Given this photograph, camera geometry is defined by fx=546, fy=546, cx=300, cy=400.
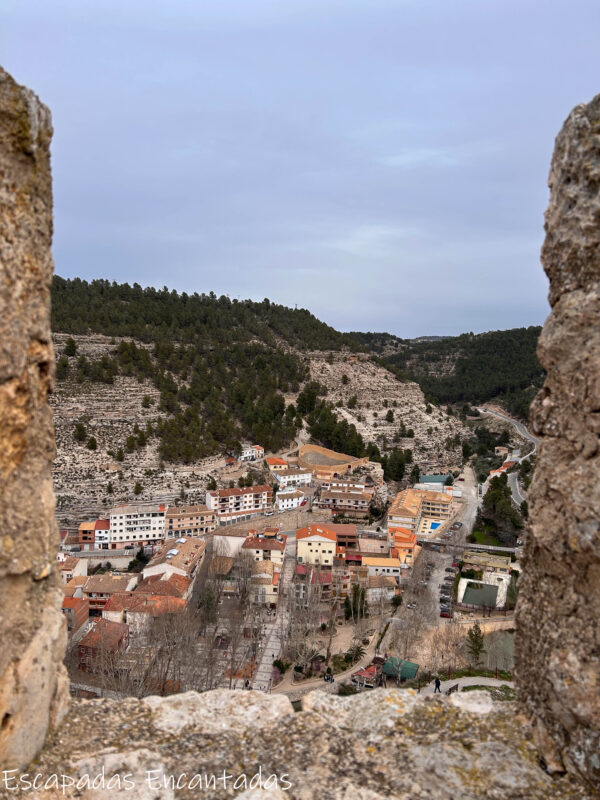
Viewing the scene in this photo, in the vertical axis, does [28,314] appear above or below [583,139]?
below

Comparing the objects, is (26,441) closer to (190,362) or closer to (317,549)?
(317,549)

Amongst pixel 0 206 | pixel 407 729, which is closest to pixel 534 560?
pixel 407 729

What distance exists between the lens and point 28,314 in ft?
10.0

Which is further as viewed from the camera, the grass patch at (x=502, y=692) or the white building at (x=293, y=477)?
the white building at (x=293, y=477)

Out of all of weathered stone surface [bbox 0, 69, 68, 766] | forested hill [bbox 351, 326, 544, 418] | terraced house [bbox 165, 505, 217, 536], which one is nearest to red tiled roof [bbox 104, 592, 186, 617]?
terraced house [bbox 165, 505, 217, 536]

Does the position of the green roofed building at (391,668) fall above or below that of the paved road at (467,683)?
below

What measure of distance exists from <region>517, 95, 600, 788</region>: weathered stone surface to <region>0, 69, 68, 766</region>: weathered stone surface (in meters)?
2.90

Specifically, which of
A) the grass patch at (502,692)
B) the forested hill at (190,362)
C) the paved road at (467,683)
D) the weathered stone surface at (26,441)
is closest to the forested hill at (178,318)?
the forested hill at (190,362)

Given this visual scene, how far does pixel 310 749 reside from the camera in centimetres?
327

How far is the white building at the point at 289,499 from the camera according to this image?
28781 millimetres

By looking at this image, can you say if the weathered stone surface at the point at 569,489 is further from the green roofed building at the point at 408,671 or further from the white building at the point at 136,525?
the white building at the point at 136,525

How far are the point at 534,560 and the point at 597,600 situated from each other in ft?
1.61

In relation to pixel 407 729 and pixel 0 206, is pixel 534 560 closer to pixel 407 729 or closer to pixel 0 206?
pixel 407 729

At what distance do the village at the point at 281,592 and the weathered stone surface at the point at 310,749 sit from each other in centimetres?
1089
